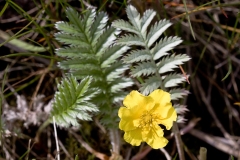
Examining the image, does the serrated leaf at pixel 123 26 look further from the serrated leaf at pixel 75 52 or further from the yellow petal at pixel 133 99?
the yellow petal at pixel 133 99

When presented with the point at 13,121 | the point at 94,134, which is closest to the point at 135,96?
the point at 94,134

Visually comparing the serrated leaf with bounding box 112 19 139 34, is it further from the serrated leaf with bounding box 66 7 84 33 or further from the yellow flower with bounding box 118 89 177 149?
the yellow flower with bounding box 118 89 177 149

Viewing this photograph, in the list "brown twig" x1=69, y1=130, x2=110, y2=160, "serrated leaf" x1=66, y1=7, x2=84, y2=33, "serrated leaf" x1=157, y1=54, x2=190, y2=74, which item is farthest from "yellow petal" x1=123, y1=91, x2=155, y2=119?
"brown twig" x1=69, y1=130, x2=110, y2=160

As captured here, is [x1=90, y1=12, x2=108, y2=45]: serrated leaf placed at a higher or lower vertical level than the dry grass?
higher

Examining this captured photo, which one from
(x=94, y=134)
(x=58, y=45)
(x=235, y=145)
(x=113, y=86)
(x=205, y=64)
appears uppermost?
(x=58, y=45)

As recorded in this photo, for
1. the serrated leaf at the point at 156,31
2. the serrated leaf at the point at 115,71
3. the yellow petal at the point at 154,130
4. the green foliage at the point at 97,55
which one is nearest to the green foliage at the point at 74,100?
the green foliage at the point at 97,55

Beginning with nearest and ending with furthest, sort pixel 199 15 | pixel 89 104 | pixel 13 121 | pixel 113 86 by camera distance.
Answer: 1. pixel 89 104
2. pixel 113 86
3. pixel 13 121
4. pixel 199 15

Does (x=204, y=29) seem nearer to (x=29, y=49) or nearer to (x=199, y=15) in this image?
(x=199, y=15)
